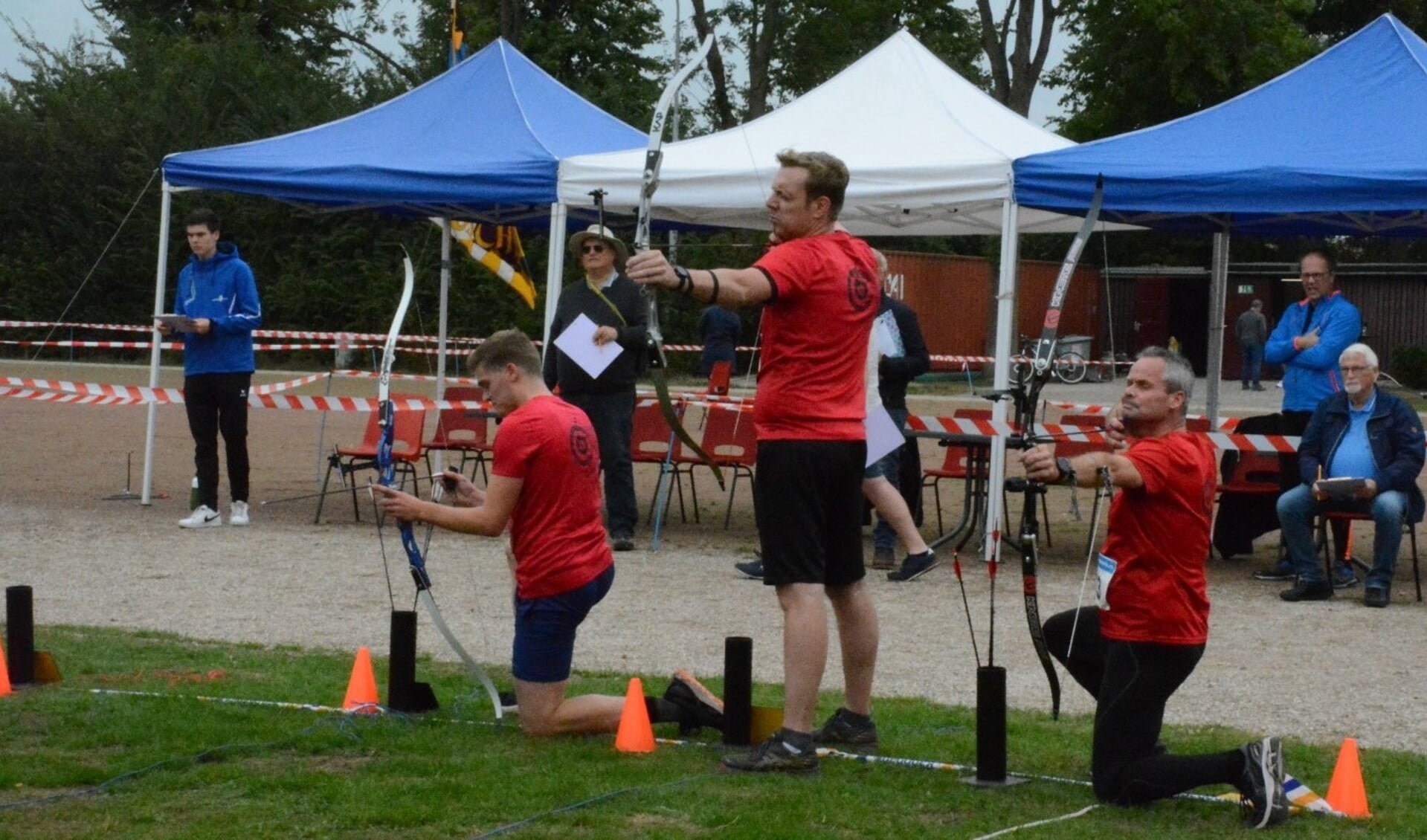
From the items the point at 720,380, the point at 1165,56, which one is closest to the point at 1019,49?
the point at 1165,56

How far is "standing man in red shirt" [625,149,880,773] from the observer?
17.4ft

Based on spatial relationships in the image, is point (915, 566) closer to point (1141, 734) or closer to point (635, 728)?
point (635, 728)

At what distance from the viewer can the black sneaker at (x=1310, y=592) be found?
31.7 feet

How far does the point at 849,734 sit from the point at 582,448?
1.26 meters

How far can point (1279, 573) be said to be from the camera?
1045 cm

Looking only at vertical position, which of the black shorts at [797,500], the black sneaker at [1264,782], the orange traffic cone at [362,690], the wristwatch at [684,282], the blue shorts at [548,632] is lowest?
the orange traffic cone at [362,690]

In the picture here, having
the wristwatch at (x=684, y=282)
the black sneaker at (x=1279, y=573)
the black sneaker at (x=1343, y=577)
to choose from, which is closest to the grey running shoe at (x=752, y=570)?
the black sneaker at (x=1279, y=573)

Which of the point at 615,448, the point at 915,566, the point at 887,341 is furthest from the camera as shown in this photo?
the point at 615,448

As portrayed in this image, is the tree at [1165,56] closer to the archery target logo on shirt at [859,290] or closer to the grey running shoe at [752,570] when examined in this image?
the grey running shoe at [752,570]

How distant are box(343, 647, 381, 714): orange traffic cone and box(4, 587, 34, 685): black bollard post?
1270 millimetres

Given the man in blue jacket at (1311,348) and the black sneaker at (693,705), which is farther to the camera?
the man in blue jacket at (1311,348)

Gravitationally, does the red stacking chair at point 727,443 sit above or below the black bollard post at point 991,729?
above

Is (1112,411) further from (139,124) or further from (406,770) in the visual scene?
(139,124)

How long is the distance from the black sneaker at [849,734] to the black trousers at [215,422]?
22.3ft
